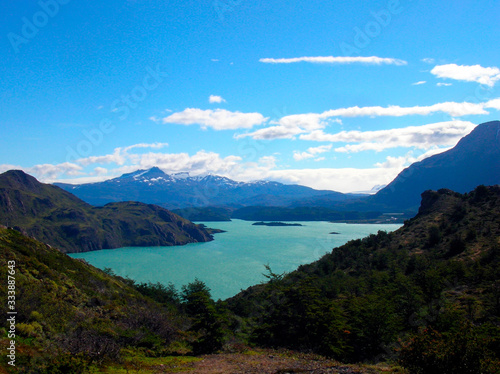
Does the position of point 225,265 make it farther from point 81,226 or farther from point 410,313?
point 81,226

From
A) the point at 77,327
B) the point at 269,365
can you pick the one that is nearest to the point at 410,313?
the point at 269,365

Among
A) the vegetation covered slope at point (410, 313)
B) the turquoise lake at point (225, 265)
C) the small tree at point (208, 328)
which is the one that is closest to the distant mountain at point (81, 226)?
the turquoise lake at point (225, 265)

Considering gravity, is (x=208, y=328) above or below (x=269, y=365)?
below

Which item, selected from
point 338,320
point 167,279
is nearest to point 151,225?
point 167,279

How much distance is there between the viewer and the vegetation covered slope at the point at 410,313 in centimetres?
1001

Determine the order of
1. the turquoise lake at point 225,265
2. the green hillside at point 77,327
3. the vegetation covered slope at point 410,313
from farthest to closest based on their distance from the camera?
the turquoise lake at point 225,265, the green hillside at point 77,327, the vegetation covered slope at point 410,313

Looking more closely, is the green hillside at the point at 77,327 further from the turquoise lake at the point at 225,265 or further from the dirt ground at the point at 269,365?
the turquoise lake at the point at 225,265

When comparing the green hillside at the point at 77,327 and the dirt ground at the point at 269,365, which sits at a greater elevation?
the green hillside at the point at 77,327

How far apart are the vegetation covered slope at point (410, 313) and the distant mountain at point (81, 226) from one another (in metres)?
142

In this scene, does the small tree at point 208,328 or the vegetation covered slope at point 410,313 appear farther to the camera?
the small tree at point 208,328

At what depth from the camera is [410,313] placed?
19953 mm

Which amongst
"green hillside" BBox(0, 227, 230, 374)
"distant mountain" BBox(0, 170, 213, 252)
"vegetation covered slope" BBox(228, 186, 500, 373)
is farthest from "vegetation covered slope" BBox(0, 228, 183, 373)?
"distant mountain" BBox(0, 170, 213, 252)

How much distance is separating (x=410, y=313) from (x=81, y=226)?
172433 mm

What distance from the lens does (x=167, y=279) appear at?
270ft
